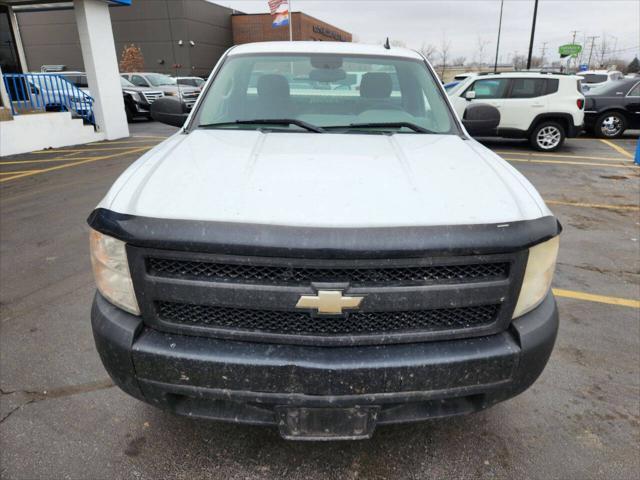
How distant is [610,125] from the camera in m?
13.4

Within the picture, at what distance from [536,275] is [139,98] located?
1818 centimetres

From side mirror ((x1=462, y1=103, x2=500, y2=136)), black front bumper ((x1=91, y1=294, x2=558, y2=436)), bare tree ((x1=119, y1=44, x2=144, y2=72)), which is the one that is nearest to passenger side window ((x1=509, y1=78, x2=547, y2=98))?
side mirror ((x1=462, y1=103, x2=500, y2=136))

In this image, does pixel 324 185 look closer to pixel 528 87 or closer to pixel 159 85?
pixel 528 87

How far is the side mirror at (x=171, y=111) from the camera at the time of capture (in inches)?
139

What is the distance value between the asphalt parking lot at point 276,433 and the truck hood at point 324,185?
4.04ft

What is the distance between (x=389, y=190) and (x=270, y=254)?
1.92 ft

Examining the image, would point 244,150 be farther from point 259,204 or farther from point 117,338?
point 117,338

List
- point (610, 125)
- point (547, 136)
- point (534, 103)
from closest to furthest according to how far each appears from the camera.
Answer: point (534, 103) < point (547, 136) < point (610, 125)

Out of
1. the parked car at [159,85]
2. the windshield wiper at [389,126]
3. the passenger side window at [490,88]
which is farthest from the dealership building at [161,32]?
the windshield wiper at [389,126]

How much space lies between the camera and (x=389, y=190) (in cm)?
189

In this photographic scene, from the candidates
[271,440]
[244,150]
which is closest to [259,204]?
[244,150]

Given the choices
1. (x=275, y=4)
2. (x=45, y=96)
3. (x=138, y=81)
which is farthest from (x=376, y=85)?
(x=275, y=4)

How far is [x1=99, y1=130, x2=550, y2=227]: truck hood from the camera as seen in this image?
1721 millimetres

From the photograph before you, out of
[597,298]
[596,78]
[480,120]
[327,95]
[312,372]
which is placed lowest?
[597,298]
